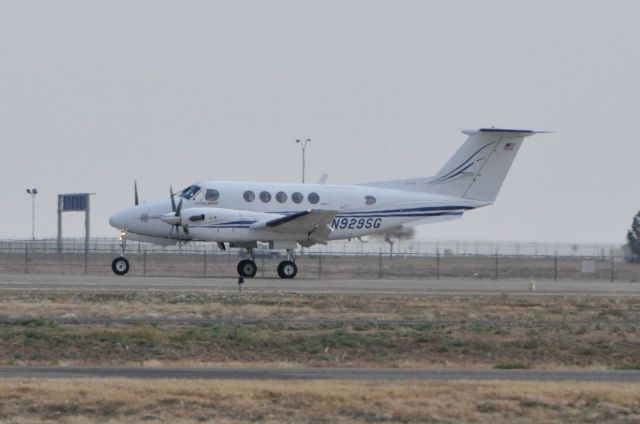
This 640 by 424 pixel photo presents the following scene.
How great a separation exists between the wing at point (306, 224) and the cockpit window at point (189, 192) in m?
2.74

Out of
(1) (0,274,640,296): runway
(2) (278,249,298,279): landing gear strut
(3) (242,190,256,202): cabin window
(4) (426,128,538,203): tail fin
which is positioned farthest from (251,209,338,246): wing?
(4) (426,128,538,203): tail fin

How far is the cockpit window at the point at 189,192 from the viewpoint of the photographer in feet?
172

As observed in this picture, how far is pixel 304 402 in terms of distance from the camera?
61.3ft

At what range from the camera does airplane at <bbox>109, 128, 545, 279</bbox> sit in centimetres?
5176

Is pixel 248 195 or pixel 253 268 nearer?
pixel 248 195

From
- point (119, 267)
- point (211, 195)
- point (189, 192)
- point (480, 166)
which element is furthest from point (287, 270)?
point (480, 166)

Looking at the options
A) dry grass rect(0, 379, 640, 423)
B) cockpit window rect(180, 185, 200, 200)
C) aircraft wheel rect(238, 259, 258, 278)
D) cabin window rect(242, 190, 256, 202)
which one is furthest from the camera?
aircraft wheel rect(238, 259, 258, 278)

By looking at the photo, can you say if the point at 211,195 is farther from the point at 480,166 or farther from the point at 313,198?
the point at 480,166

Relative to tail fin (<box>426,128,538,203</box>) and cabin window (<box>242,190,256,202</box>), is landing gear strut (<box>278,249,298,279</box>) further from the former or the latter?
tail fin (<box>426,128,538,203</box>)

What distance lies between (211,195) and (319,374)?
3028 cm

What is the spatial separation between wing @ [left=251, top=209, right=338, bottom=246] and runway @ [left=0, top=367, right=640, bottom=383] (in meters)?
26.8

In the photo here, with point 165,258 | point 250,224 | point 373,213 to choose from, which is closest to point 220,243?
point 250,224

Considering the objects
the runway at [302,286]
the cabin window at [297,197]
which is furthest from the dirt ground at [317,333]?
the cabin window at [297,197]

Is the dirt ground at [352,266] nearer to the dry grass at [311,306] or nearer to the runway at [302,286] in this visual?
the runway at [302,286]
